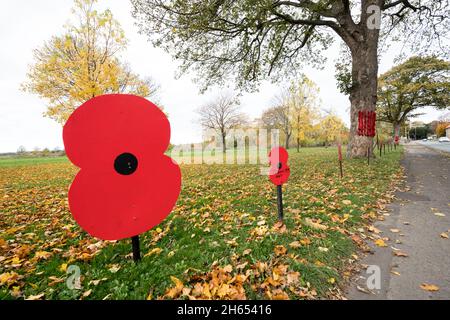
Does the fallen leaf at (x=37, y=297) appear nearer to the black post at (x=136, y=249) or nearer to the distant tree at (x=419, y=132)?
the black post at (x=136, y=249)

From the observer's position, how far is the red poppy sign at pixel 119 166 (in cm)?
214

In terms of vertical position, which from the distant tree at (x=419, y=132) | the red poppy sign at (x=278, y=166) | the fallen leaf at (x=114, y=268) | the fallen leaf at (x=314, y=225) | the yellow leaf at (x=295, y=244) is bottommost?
the fallen leaf at (x=114, y=268)

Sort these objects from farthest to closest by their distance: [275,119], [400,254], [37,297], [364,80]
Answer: [275,119] < [364,80] < [400,254] < [37,297]

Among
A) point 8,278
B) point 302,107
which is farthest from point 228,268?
point 302,107

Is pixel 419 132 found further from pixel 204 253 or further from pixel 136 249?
pixel 136 249

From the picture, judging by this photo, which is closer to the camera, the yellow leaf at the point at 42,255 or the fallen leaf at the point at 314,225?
the yellow leaf at the point at 42,255

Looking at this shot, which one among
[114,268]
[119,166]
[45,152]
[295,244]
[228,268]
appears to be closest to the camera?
[119,166]

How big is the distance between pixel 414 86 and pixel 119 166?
3801 centimetres

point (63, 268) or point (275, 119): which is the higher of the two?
point (275, 119)

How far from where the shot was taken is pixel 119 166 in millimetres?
2338

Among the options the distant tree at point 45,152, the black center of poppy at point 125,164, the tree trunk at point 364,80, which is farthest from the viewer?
the distant tree at point 45,152

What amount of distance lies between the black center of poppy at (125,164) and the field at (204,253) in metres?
1.23

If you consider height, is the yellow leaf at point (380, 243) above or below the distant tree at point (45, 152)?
below

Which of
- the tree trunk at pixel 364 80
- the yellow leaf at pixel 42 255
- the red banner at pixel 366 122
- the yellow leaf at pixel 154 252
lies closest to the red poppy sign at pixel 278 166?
the yellow leaf at pixel 154 252
